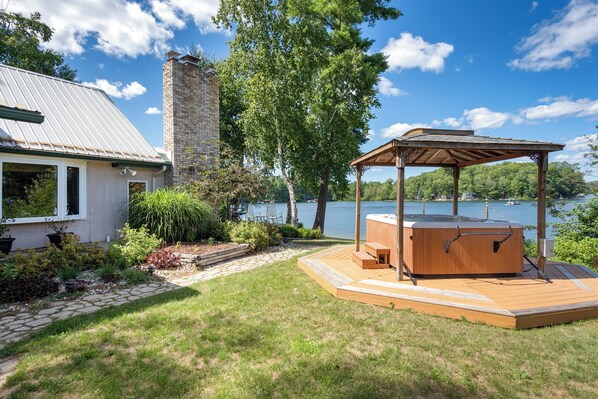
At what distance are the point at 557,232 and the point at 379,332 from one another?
33.0 ft

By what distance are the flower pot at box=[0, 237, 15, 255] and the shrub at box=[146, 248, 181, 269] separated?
2.65 metres

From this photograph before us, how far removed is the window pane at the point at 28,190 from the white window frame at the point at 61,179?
8cm

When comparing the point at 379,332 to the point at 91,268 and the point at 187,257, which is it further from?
the point at 91,268

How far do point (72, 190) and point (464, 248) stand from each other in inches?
354

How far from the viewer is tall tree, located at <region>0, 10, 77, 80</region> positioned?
13398 millimetres

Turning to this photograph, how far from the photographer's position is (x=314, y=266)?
223 inches

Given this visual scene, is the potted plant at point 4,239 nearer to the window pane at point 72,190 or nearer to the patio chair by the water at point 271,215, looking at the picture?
the window pane at point 72,190

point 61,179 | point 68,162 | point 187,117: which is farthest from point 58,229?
point 187,117

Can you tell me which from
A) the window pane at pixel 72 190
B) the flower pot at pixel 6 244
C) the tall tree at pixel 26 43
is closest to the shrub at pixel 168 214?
the window pane at pixel 72 190

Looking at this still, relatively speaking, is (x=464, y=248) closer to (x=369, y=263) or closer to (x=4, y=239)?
(x=369, y=263)

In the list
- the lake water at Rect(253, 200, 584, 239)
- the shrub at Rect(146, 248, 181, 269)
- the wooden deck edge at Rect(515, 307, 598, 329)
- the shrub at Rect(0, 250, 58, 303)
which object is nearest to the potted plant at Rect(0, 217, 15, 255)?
the shrub at Rect(0, 250, 58, 303)

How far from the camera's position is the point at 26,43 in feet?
44.2

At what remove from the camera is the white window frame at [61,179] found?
21.2ft

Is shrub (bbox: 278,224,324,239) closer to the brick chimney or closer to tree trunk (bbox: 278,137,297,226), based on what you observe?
tree trunk (bbox: 278,137,297,226)
